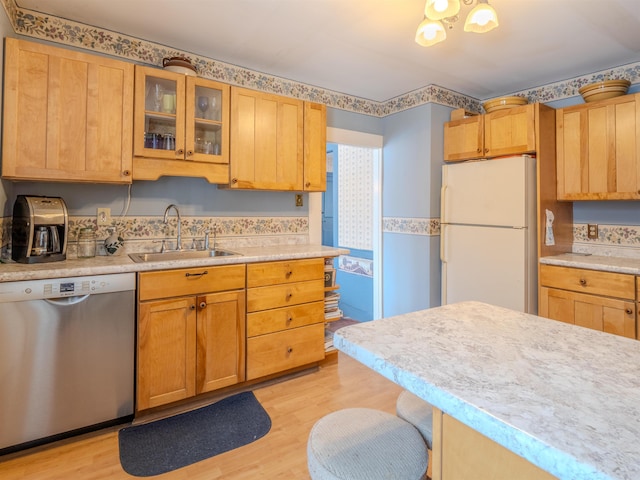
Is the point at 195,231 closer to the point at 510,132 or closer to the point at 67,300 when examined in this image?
the point at 67,300

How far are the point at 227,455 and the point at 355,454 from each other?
1.16 metres

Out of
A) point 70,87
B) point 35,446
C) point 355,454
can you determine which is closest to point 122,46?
point 70,87

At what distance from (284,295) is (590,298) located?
2094mm

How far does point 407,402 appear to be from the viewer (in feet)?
3.85

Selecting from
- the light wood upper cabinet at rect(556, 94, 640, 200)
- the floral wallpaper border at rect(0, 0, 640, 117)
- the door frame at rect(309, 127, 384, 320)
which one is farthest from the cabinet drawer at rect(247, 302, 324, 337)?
the light wood upper cabinet at rect(556, 94, 640, 200)

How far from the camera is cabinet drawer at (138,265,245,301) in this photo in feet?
6.68

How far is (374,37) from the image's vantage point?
7.75 ft

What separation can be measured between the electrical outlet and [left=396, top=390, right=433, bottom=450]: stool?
2161mm

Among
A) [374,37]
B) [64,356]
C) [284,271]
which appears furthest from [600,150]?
[64,356]

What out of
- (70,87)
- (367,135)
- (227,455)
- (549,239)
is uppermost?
(367,135)

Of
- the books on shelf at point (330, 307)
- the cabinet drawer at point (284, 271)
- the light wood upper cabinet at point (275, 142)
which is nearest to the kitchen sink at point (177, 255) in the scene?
the cabinet drawer at point (284, 271)

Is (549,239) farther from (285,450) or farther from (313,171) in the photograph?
(285,450)

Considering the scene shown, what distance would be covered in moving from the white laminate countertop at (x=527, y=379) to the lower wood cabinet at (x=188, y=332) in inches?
57.6

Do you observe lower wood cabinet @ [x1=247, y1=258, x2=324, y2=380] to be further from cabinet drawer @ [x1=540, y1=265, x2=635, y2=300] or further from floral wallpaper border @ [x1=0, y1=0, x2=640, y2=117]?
cabinet drawer @ [x1=540, y1=265, x2=635, y2=300]
